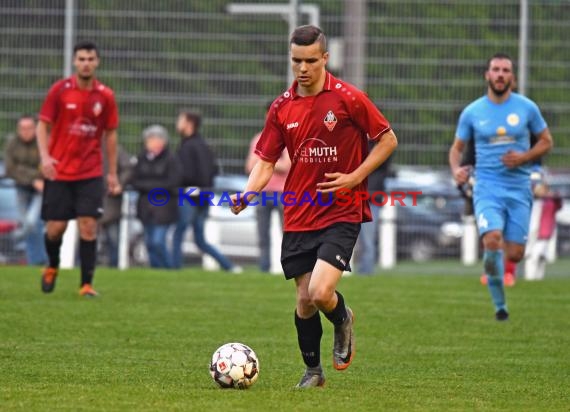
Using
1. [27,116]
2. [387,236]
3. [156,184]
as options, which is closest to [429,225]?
[387,236]

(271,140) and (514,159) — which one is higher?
(271,140)

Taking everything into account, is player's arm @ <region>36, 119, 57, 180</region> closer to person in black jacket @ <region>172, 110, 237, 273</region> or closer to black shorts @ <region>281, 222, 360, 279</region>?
black shorts @ <region>281, 222, 360, 279</region>

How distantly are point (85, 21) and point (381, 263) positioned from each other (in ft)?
18.4

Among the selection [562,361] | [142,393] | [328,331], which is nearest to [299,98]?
[142,393]

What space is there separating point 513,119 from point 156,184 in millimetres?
7782

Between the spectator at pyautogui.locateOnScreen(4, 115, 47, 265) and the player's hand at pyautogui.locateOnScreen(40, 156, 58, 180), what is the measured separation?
5453mm

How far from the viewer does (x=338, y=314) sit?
868 cm

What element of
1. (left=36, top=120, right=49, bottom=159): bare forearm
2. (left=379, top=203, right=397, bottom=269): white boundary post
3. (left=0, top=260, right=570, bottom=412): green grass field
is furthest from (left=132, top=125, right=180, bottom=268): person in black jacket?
(left=36, top=120, right=49, bottom=159): bare forearm

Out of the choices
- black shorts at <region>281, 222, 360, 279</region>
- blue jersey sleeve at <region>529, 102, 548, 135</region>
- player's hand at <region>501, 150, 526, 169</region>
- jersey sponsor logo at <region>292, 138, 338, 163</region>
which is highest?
blue jersey sleeve at <region>529, 102, 548, 135</region>

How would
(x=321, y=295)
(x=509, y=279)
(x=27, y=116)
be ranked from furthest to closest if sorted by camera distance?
(x=27, y=116) < (x=509, y=279) < (x=321, y=295)

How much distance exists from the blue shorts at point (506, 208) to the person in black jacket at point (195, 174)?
7412 millimetres

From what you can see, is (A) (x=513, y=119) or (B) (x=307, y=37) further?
(A) (x=513, y=119)

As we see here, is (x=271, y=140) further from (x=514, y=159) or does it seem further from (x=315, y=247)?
(x=514, y=159)

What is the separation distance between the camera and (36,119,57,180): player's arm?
13.6 m
